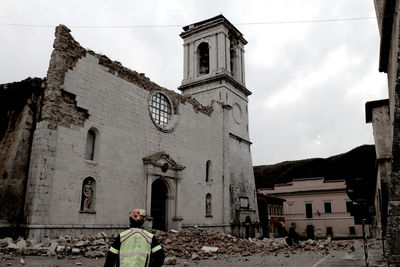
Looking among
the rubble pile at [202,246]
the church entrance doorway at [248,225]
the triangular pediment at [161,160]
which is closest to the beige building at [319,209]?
the church entrance doorway at [248,225]

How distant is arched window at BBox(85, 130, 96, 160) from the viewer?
48.9 ft

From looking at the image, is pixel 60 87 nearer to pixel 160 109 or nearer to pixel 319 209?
pixel 160 109

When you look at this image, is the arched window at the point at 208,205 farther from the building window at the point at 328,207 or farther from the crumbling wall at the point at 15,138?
the building window at the point at 328,207

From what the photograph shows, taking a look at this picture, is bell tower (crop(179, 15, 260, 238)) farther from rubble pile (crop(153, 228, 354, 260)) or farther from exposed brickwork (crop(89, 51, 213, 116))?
rubble pile (crop(153, 228, 354, 260))

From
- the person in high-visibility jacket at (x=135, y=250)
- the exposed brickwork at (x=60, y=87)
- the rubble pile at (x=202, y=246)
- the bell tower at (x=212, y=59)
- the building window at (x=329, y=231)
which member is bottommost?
the building window at (x=329, y=231)

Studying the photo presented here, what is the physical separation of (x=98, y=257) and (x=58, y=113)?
6.06 m

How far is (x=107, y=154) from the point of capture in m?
15.4

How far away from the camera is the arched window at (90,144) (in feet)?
48.9

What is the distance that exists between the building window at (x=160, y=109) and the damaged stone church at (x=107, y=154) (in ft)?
0.21

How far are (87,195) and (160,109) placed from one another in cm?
706

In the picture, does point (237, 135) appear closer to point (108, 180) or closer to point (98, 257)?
point (108, 180)

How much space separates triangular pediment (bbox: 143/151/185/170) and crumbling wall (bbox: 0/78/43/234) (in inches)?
230

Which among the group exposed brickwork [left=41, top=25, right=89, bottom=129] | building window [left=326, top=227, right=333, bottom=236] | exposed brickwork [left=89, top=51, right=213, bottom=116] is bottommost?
building window [left=326, top=227, right=333, bottom=236]

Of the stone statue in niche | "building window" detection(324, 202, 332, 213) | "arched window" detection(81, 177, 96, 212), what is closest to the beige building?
"building window" detection(324, 202, 332, 213)
